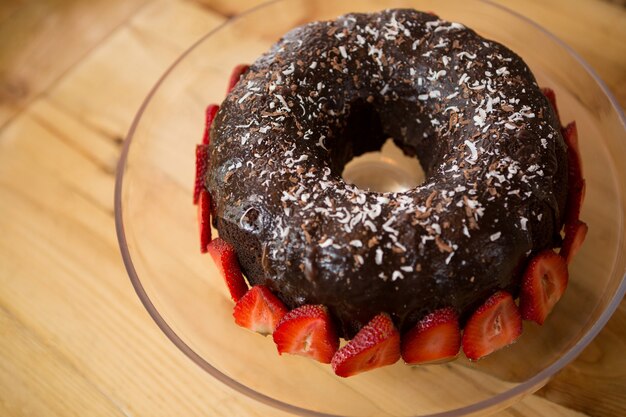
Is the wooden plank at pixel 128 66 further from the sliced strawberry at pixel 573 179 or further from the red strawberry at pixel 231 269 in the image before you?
the sliced strawberry at pixel 573 179

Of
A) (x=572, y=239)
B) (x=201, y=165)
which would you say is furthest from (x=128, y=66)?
(x=572, y=239)

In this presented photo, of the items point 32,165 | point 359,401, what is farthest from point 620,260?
point 32,165

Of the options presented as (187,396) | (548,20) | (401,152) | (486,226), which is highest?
(548,20)

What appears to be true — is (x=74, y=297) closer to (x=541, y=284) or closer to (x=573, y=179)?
(x=541, y=284)

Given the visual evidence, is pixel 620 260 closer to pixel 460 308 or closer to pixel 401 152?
pixel 460 308

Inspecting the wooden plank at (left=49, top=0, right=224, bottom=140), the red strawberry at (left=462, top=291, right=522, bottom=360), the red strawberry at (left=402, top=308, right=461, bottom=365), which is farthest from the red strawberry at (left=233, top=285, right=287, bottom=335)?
the wooden plank at (left=49, top=0, right=224, bottom=140)
